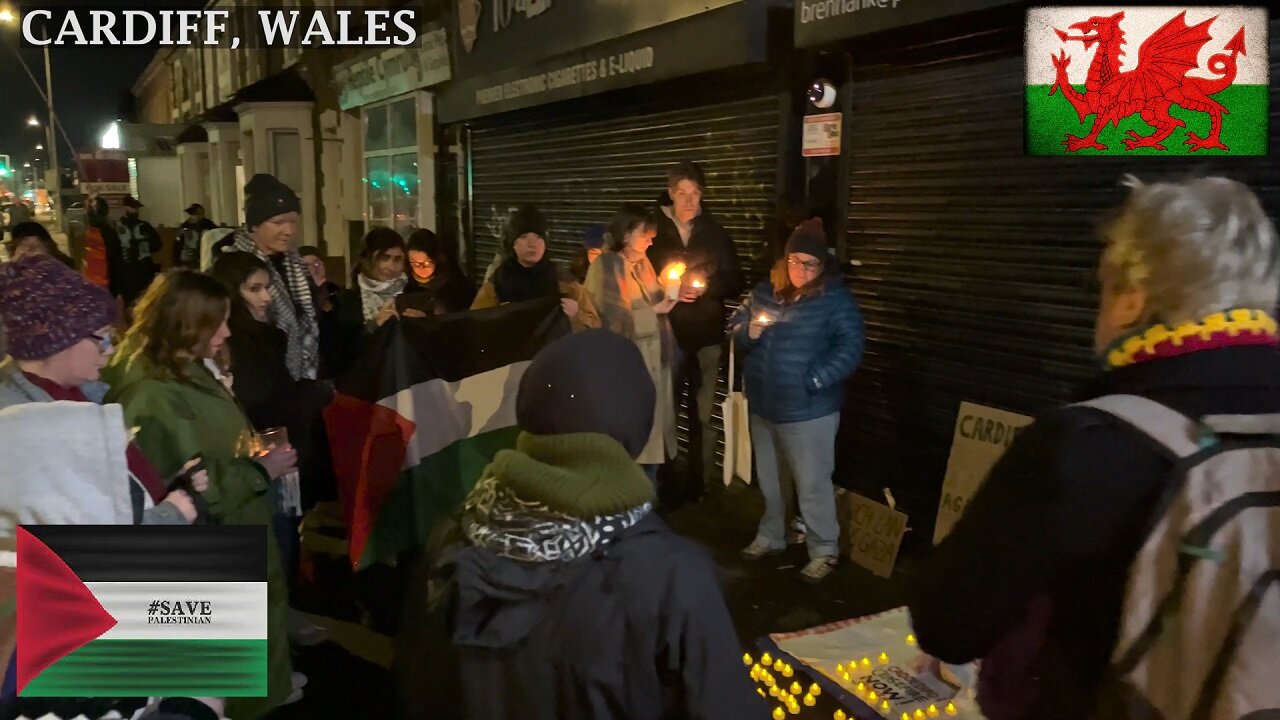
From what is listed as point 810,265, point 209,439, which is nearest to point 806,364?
point 810,265

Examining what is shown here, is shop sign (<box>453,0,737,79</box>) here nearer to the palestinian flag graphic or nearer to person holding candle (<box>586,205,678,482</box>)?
person holding candle (<box>586,205,678,482</box>)

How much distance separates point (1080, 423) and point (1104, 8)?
376cm

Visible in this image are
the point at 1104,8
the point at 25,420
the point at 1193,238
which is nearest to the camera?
the point at 1193,238

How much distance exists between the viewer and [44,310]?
2609mm

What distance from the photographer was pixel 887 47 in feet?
19.1

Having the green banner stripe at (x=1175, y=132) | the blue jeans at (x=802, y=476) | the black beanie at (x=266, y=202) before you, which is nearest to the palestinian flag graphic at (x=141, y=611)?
the black beanie at (x=266, y=202)

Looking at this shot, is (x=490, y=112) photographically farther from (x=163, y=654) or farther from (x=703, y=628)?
(x=703, y=628)

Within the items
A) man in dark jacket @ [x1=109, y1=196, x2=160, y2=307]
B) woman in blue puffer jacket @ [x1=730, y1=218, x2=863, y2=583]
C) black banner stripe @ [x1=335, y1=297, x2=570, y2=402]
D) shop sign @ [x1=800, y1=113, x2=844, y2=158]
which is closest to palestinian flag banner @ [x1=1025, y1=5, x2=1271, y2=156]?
woman in blue puffer jacket @ [x1=730, y1=218, x2=863, y2=583]

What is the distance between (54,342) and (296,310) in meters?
2.84

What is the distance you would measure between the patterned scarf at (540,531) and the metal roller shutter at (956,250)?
3575 mm

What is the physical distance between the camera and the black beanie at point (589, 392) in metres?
1.83

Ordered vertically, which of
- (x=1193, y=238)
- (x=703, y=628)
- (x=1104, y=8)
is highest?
(x=1104, y=8)

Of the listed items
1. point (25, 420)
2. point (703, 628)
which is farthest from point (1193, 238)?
point (25, 420)

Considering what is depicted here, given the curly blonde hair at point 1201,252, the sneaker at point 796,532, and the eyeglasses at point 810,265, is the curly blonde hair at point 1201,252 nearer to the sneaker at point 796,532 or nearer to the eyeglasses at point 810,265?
the eyeglasses at point 810,265
